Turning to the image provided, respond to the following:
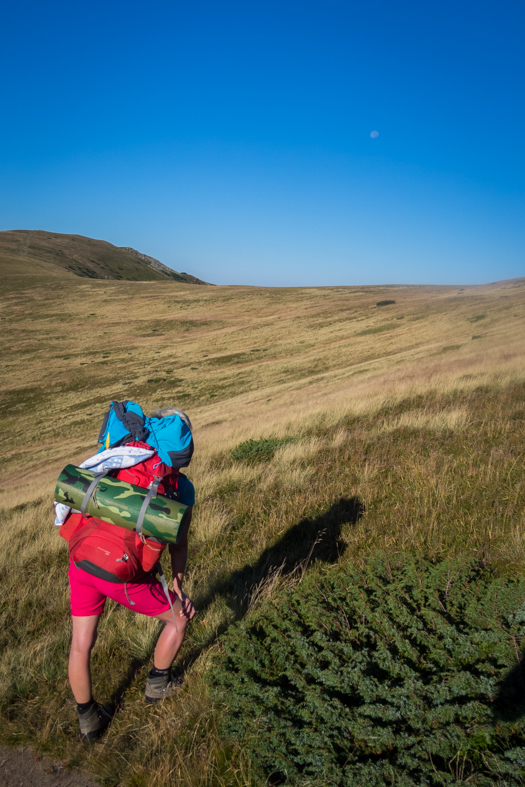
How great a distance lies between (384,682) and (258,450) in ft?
18.9

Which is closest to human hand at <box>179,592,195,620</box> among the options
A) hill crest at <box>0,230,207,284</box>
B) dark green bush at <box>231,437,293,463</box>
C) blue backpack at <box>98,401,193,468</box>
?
blue backpack at <box>98,401,193,468</box>

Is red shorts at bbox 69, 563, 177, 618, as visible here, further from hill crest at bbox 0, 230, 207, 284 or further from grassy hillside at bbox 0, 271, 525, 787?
hill crest at bbox 0, 230, 207, 284

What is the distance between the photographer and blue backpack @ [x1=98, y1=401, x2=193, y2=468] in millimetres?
2641

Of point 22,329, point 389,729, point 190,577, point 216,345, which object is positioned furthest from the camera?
point 22,329

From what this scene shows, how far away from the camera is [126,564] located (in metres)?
2.29

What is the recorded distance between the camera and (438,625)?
237 cm

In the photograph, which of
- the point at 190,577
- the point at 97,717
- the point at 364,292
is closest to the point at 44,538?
the point at 190,577

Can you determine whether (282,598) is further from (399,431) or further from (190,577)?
(399,431)

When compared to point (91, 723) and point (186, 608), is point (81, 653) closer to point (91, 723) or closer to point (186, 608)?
point (91, 723)

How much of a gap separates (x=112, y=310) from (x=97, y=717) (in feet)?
181

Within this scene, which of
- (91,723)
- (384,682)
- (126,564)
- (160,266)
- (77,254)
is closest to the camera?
(384,682)

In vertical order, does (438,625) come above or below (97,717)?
above

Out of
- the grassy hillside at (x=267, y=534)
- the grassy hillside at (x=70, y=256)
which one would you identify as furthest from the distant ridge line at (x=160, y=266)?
the grassy hillside at (x=267, y=534)

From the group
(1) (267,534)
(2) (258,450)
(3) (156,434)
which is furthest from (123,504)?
(2) (258,450)
